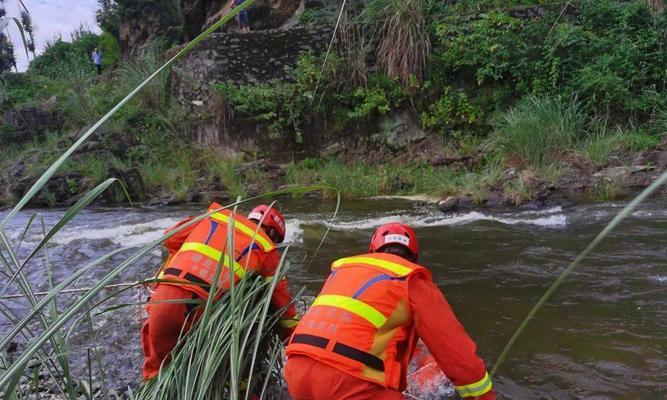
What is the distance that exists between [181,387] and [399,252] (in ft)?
3.72

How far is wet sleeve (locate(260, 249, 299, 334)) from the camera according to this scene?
114 inches

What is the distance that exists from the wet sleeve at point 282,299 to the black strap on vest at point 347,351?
56 centimetres

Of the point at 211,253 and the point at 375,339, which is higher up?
the point at 211,253

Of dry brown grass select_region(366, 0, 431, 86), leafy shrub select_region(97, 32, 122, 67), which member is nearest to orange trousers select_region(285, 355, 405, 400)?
dry brown grass select_region(366, 0, 431, 86)

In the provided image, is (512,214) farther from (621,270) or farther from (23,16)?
(23,16)

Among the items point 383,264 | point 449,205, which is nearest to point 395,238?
point 383,264

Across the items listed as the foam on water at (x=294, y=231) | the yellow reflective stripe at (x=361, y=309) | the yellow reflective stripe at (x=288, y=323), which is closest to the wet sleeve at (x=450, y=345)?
the yellow reflective stripe at (x=361, y=309)

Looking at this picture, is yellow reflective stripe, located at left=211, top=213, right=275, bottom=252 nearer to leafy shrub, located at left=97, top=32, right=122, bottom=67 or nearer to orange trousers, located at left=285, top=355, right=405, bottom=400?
orange trousers, located at left=285, top=355, right=405, bottom=400

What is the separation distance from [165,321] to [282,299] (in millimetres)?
652

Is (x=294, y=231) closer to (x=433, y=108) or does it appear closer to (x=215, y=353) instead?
(x=433, y=108)

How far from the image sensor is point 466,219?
8156mm

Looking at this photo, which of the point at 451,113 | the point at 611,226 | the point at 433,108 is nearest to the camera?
the point at 611,226

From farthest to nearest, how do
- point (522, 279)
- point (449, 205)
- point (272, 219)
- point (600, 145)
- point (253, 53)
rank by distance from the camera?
point (253, 53), point (600, 145), point (449, 205), point (522, 279), point (272, 219)

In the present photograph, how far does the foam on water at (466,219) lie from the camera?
7.67 m
